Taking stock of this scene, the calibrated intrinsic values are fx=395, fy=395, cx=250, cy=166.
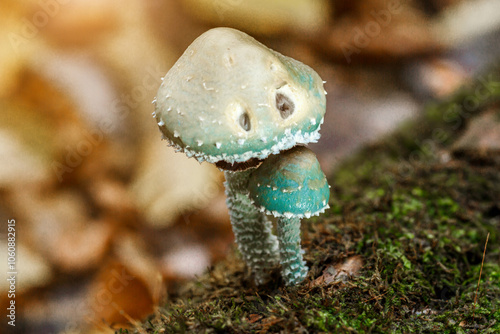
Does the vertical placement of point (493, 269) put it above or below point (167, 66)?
below

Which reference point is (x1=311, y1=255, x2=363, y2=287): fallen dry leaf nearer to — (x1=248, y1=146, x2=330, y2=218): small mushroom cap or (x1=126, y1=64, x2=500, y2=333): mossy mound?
(x1=126, y1=64, x2=500, y2=333): mossy mound

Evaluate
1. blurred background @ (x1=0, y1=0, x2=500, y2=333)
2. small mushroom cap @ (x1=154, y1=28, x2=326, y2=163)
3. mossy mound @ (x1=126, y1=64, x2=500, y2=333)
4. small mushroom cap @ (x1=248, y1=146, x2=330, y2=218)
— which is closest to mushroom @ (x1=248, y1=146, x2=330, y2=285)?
small mushroom cap @ (x1=248, y1=146, x2=330, y2=218)

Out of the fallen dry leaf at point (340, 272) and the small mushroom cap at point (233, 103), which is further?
the fallen dry leaf at point (340, 272)

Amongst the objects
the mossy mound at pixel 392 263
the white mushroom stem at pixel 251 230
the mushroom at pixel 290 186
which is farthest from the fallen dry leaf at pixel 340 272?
the mushroom at pixel 290 186

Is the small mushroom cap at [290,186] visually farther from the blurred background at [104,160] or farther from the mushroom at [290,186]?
the blurred background at [104,160]

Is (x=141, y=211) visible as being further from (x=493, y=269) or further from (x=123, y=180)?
(x=493, y=269)

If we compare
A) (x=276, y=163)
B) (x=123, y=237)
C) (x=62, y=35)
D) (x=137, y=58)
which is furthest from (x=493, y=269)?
(x=62, y=35)

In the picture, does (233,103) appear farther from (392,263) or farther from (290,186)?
(392,263)
